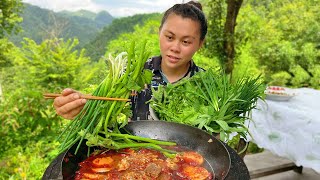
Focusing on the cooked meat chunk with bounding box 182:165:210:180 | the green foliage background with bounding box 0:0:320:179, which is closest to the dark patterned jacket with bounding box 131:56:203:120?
the cooked meat chunk with bounding box 182:165:210:180

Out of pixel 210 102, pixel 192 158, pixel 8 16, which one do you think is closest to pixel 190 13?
pixel 210 102

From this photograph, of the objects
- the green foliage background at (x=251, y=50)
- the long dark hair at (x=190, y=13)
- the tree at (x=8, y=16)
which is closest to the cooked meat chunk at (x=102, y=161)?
the long dark hair at (x=190, y=13)

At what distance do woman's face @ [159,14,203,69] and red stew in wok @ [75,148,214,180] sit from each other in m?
0.81

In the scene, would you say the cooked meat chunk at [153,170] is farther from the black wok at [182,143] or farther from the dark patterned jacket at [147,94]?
the dark patterned jacket at [147,94]

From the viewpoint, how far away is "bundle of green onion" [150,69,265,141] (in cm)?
167

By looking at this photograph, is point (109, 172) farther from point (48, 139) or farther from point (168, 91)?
point (48, 139)

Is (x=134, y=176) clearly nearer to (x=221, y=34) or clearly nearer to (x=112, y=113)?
(x=112, y=113)

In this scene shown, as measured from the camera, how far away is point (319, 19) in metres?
12.9

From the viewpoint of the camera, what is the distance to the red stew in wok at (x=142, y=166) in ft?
4.18

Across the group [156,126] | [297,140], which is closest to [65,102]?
[156,126]

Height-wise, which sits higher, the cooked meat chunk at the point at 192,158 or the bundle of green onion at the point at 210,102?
the bundle of green onion at the point at 210,102

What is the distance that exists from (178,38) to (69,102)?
3.09ft

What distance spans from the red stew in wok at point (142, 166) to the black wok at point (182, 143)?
34 millimetres

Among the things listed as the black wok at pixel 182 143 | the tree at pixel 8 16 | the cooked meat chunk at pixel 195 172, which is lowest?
the cooked meat chunk at pixel 195 172
